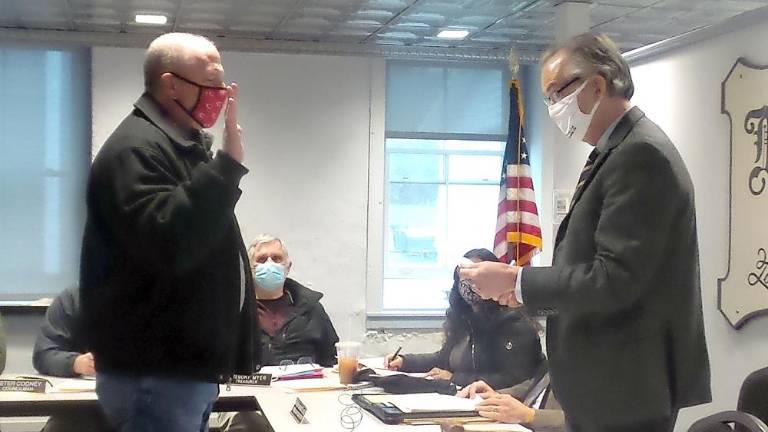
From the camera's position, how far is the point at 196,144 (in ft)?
6.09

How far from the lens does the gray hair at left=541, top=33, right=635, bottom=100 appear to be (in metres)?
1.68

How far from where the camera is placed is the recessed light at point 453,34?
600 centimetres

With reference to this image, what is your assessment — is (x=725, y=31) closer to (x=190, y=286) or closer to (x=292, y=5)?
(x=292, y=5)

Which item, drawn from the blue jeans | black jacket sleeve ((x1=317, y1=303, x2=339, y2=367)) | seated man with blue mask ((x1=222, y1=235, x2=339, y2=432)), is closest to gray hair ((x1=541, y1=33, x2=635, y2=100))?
the blue jeans

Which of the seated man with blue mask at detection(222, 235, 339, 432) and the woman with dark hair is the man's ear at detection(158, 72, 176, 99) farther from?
the seated man with blue mask at detection(222, 235, 339, 432)

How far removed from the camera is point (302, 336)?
4094 mm

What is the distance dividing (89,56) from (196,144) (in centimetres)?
468

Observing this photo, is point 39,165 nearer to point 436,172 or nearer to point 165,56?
point 436,172

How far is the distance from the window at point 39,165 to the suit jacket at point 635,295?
Result: 4941 millimetres

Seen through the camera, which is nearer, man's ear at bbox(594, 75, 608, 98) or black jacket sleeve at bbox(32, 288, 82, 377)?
man's ear at bbox(594, 75, 608, 98)

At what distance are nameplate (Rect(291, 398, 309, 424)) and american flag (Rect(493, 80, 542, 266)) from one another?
269cm

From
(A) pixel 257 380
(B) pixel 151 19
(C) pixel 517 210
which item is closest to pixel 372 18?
(B) pixel 151 19

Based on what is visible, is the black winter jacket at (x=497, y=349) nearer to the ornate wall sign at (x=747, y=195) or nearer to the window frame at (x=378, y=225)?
the ornate wall sign at (x=747, y=195)

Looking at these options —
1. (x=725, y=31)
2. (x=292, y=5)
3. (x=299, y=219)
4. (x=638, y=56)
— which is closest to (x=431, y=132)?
(x=299, y=219)
